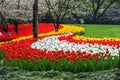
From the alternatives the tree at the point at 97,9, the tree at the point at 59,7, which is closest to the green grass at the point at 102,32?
the tree at the point at 59,7

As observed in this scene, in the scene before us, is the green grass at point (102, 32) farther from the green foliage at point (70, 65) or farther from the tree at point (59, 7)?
the green foliage at point (70, 65)

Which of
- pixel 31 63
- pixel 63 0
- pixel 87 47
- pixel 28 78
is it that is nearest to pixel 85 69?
pixel 31 63

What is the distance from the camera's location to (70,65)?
10.4 metres

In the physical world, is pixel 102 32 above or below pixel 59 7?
below

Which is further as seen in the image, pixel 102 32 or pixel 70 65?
pixel 102 32

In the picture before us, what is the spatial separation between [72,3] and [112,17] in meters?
14.0

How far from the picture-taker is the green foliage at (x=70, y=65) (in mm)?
10366

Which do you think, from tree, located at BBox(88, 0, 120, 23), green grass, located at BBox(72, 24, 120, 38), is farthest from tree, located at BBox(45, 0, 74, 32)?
tree, located at BBox(88, 0, 120, 23)

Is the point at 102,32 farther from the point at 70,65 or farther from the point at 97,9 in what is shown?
the point at 70,65

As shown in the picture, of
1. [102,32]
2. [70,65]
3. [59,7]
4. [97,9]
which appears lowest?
[102,32]

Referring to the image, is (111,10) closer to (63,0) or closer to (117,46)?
(63,0)

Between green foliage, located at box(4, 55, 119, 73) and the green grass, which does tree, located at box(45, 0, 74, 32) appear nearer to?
the green grass

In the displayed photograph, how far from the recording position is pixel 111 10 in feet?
147

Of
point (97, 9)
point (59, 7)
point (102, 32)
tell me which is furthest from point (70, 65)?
point (97, 9)
